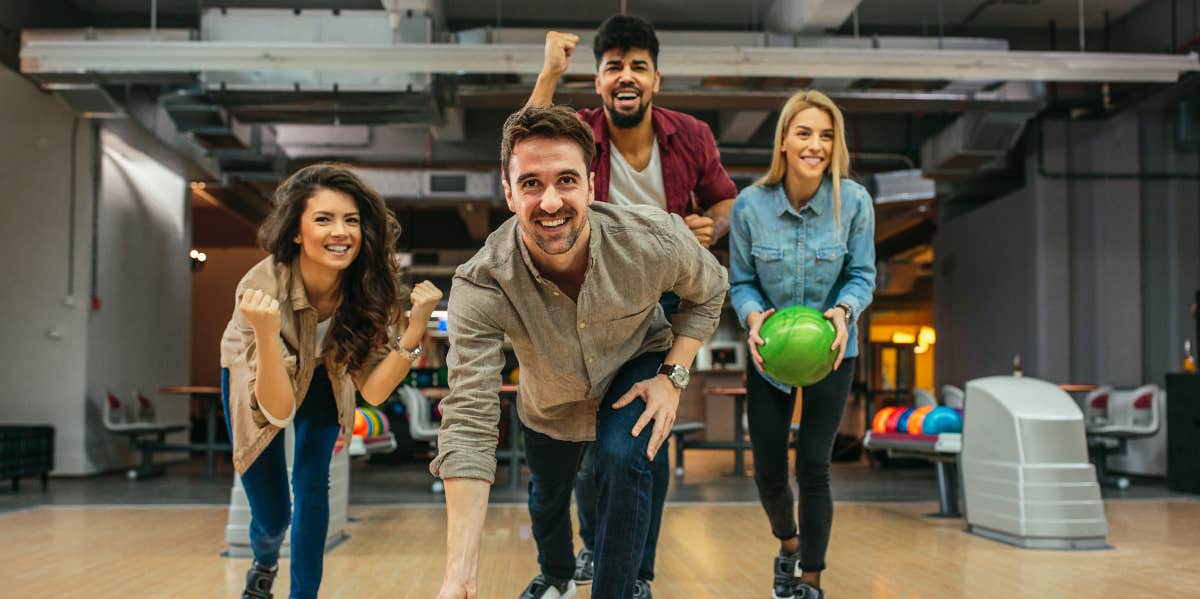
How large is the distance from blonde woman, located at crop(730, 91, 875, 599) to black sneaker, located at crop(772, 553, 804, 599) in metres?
0.09

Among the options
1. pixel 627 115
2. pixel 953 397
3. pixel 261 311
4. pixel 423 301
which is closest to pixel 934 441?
pixel 953 397

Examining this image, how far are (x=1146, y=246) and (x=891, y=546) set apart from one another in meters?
7.91

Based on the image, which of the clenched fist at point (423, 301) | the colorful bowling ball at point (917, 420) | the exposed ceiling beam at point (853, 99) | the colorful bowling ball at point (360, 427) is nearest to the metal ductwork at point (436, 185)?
the exposed ceiling beam at point (853, 99)

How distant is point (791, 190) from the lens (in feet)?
10.7

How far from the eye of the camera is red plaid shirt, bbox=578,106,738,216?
3123 mm

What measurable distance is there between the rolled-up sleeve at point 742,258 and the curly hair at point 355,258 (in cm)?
104

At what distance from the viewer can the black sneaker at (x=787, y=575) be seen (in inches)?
133

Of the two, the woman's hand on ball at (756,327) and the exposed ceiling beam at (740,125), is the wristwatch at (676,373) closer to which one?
the woman's hand on ball at (756,327)

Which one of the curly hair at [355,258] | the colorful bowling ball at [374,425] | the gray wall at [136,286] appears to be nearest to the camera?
the curly hair at [355,258]

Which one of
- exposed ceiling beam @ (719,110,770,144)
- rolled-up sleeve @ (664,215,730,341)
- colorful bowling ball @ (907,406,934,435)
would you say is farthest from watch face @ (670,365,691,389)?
exposed ceiling beam @ (719,110,770,144)

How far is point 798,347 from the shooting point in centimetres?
284

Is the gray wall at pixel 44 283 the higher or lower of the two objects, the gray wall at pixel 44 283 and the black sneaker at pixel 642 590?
the higher

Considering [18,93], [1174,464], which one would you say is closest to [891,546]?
[1174,464]

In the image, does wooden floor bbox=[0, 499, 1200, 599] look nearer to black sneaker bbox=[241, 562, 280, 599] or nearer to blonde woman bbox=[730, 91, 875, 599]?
blonde woman bbox=[730, 91, 875, 599]
